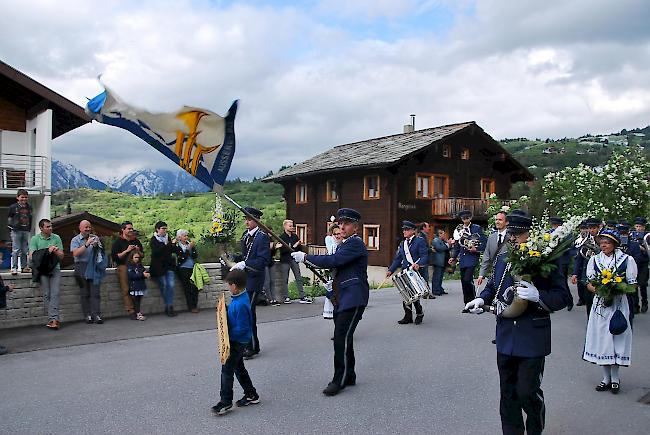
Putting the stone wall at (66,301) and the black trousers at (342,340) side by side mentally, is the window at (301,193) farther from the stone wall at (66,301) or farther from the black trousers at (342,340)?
the black trousers at (342,340)

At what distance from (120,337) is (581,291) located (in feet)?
31.7

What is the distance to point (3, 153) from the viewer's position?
2059cm

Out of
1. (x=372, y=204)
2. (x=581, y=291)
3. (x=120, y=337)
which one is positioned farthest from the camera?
(x=372, y=204)

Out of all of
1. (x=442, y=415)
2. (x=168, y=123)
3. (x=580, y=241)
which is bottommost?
(x=442, y=415)

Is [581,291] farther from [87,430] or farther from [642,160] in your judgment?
[642,160]

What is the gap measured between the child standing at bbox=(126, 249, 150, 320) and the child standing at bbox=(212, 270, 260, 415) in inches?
208

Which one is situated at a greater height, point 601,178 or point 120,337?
point 601,178

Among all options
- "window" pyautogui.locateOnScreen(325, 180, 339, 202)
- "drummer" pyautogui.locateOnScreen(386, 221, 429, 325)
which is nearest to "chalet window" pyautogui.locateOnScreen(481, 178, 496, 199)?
"window" pyautogui.locateOnScreen(325, 180, 339, 202)

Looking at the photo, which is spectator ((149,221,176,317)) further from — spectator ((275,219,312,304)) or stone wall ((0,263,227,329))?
spectator ((275,219,312,304))

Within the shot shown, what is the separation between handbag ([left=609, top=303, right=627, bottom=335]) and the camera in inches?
249

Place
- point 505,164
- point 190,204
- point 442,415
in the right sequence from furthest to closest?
1. point 190,204
2. point 505,164
3. point 442,415

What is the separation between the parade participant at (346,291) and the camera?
252 inches

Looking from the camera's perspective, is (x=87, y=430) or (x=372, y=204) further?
(x=372, y=204)

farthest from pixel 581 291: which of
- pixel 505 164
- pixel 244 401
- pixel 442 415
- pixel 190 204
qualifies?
pixel 190 204
